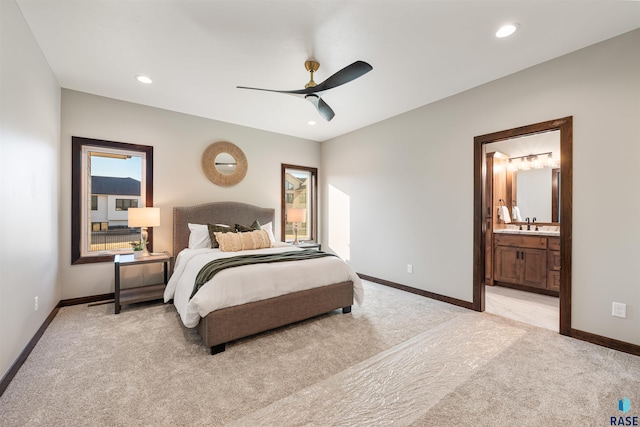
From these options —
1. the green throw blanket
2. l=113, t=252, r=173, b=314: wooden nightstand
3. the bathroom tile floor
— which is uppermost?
the green throw blanket

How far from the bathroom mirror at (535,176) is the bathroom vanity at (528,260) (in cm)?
78

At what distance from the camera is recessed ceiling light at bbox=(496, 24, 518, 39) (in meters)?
2.28

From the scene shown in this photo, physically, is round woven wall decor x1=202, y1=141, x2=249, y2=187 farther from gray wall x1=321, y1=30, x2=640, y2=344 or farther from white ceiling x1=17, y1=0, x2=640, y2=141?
gray wall x1=321, y1=30, x2=640, y2=344

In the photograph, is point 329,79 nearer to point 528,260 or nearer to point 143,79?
point 143,79

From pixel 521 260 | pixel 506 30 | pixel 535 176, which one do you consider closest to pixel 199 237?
pixel 506 30

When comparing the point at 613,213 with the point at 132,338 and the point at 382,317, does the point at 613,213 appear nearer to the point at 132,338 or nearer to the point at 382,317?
the point at 382,317

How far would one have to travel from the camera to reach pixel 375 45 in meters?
2.54

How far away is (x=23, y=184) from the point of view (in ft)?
7.34

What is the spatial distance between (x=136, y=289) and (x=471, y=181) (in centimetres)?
464

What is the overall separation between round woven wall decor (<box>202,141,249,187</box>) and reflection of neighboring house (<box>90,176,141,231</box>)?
42.1 inches

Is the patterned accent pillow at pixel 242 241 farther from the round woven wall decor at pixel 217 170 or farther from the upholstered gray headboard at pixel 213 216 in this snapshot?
the round woven wall decor at pixel 217 170

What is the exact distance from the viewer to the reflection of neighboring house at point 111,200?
12.3 ft

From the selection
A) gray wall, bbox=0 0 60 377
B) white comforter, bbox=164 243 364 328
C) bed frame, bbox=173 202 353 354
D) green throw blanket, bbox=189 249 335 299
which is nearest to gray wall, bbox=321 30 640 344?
white comforter, bbox=164 243 364 328

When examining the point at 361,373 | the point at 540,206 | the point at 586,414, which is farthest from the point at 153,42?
the point at 540,206
